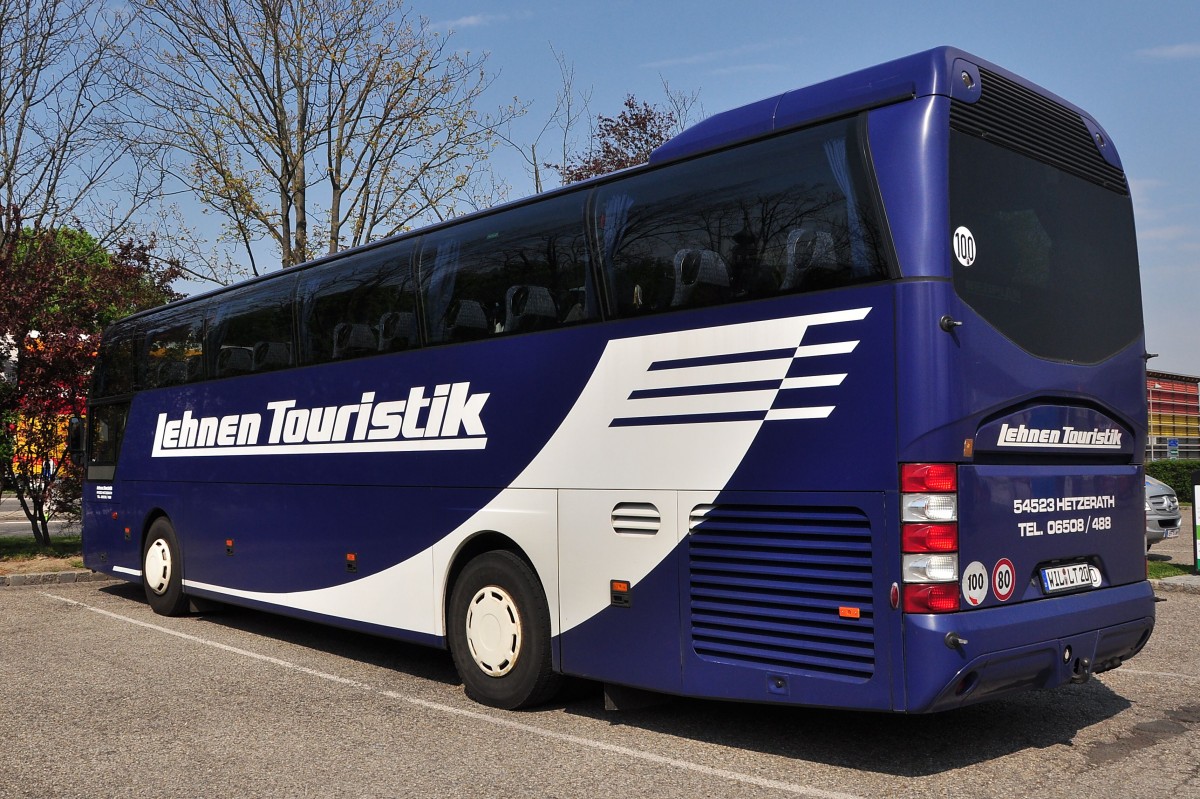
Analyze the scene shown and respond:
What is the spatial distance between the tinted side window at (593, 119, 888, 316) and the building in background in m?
34.4

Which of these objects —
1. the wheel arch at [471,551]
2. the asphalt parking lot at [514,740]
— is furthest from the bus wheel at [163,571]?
the wheel arch at [471,551]

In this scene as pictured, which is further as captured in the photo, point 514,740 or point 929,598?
point 514,740

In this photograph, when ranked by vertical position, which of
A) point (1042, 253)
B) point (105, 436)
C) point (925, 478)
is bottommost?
point (925, 478)

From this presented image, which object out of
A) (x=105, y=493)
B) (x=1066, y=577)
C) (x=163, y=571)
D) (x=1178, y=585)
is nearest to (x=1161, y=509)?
(x=1178, y=585)

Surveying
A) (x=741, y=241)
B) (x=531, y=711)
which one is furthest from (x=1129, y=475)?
(x=531, y=711)

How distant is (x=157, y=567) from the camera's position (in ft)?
41.9

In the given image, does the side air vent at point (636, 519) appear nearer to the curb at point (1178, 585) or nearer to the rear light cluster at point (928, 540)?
the rear light cluster at point (928, 540)

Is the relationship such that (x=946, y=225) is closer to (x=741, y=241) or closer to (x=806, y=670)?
(x=741, y=241)

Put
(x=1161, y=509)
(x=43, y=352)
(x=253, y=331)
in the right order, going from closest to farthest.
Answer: (x=253, y=331)
(x=43, y=352)
(x=1161, y=509)

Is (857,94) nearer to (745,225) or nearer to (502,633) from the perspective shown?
(745,225)

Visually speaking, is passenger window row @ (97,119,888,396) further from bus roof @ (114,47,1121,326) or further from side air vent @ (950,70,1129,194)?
side air vent @ (950,70,1129,194)

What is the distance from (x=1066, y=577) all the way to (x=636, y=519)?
2.43 meters

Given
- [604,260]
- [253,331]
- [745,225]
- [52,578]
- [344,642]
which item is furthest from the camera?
[52,578]

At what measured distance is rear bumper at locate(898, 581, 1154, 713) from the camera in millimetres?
5422
